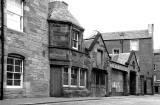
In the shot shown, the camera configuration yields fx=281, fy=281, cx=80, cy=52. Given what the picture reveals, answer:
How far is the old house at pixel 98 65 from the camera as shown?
27.4 meters

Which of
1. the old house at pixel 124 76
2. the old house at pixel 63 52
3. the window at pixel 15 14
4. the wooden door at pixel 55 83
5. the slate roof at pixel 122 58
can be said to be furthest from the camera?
the slate roof at pixel 122 58

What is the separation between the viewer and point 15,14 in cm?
1794

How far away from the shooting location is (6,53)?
16.6m

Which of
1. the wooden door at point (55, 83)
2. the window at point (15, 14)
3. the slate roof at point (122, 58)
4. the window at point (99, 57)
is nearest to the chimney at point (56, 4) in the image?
the window at point (15, 14)

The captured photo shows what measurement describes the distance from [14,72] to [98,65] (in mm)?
12817

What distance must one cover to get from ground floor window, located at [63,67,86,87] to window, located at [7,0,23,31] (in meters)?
5.80

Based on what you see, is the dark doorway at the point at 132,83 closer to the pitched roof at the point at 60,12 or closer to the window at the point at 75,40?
the window at the point at 75,40

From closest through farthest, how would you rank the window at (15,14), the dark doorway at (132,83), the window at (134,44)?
the window at (15,14), the dark doorway at (132,83), the window at (134,44)

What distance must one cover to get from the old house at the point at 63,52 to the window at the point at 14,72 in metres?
3.77

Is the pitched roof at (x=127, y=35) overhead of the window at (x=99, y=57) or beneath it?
overhead

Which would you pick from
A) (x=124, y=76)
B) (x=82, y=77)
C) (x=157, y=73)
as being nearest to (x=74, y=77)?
(x=82, y=77)

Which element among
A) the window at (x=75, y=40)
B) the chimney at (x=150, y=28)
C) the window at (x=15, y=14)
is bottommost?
the window at (x=75, y=40)

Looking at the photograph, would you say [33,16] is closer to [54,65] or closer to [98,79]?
[54,65]

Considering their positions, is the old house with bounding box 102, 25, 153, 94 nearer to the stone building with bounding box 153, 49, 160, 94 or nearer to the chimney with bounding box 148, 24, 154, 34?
the chimney with bounding box 148, 24, 154, 34
